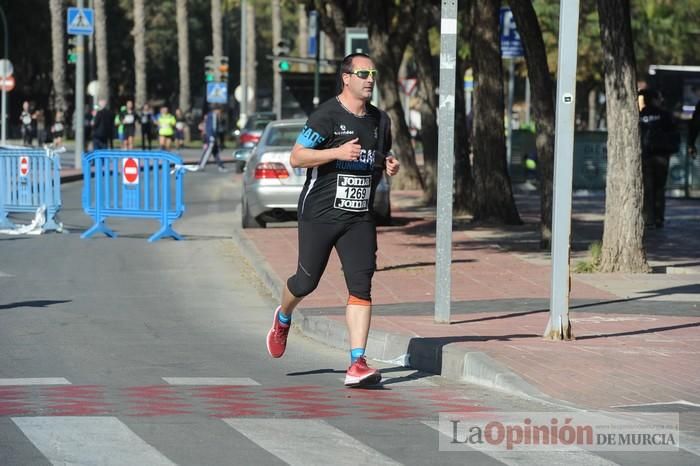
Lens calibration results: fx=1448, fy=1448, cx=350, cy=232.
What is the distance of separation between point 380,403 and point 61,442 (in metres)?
2.10

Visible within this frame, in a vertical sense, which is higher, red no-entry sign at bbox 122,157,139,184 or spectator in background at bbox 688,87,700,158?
spectator in background at bbox 688,87,700,158

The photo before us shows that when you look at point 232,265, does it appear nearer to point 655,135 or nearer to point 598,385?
point 655,135

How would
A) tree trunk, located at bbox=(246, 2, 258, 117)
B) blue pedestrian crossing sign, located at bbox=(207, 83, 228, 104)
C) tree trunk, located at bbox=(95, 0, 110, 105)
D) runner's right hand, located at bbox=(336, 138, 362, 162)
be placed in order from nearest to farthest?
runner's right hand, located at bbox=(336, 138, 362, 162) < tree trunk, located at bbox=(95, 0, 110, 105) < blue pedestrian crossing sign, located at bbox=(207, 83, 228, 104) < tree trunk, located at bbox=(246, 2, 258, 117)

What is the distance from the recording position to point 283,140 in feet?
67.9

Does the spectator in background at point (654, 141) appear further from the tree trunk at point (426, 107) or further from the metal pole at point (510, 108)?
the metal pole at point (510, 108)

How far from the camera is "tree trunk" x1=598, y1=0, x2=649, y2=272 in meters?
14.5

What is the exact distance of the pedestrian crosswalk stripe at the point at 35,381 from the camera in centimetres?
879

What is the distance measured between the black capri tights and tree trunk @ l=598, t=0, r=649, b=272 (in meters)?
6.20

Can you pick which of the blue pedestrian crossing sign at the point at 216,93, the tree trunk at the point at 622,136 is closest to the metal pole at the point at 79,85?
the blue pedestrian crossing sign at the point at 216,93

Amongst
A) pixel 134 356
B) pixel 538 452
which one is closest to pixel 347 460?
pixel 538 452

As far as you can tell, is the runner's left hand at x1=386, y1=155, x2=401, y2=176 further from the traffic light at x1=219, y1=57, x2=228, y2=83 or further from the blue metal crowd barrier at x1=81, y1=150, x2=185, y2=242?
the traffic light at x1=219, y1=57, x2=228, y2=83

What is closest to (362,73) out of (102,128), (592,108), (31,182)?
(31,182)

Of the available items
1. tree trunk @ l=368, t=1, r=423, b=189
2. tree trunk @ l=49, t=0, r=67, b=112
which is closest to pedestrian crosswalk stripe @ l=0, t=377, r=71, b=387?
tree trunk @ l=368, t=1, r=423, b=189

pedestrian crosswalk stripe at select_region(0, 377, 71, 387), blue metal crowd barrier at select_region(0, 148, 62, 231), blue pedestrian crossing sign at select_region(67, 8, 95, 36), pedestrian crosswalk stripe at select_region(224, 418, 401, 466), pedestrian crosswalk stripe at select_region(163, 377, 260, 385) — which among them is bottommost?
pedestrian crosswalk stripe at select_region(163, 377, 260, 385)
